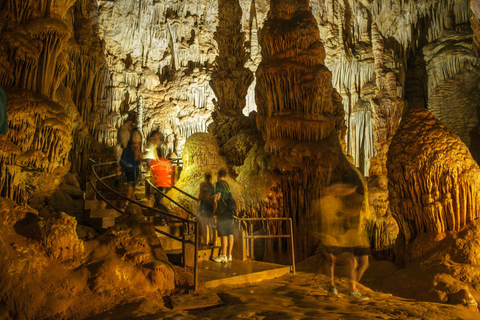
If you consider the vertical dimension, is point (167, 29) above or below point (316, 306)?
above

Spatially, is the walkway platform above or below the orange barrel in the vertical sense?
below

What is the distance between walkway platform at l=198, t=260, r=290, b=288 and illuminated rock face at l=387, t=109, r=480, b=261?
250 centimetres

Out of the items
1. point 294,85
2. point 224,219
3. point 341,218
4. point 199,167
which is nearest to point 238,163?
point 199,167

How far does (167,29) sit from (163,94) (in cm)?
383

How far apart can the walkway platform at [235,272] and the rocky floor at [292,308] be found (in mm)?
175

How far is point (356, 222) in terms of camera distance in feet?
34.8

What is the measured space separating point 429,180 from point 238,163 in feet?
23.6

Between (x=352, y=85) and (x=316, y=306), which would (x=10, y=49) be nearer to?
(x=316, y=306)

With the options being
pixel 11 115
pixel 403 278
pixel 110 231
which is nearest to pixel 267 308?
pixel 110 231

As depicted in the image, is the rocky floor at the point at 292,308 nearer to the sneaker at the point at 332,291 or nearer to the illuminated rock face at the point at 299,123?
the sneaker at the point at 332,291

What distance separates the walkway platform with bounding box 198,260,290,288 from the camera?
17.4 feet

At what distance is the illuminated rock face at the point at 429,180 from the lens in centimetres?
577

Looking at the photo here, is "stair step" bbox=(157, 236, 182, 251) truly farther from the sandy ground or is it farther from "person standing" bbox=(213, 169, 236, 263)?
the sandy ground

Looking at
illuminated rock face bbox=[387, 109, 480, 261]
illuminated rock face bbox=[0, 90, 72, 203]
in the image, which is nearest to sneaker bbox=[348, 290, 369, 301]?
illuminated rock face bbox=[387, 109, 480, 261]
